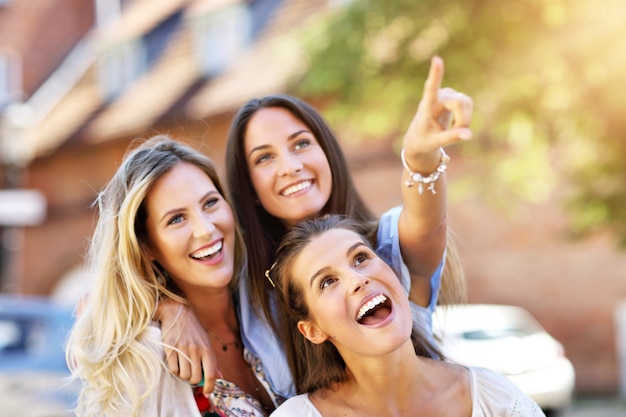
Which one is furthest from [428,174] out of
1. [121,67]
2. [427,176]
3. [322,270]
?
[121,67]

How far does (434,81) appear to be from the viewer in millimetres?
2311

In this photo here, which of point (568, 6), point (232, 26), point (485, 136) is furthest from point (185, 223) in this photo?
point (232, 26)

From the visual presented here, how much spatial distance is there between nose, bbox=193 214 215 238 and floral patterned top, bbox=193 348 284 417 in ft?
1.70

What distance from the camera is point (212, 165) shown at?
3432 millimetres

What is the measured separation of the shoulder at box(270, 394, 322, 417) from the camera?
9.05 feet

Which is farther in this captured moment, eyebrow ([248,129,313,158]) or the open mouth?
eyebrow ([248,129,313,158])

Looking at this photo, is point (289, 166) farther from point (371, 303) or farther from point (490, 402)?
point (490, 402)

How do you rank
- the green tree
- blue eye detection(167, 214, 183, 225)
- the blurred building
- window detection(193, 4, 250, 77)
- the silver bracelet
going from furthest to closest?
window detection(193, 4, 250, 77), the blurred building, the green tree, blue eye detection(167, 214, 183, 225), the silver bracelet

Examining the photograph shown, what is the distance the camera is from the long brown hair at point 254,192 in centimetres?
346

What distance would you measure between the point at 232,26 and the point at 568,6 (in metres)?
10.3

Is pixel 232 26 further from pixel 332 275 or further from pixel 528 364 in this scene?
pixel 332 275

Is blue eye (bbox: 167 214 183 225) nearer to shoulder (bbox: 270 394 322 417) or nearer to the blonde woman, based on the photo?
the blonde woman

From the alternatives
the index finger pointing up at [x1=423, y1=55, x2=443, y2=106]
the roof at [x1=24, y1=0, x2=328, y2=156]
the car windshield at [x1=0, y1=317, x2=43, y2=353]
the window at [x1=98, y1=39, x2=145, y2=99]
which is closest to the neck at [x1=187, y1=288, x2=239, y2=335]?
the index finger pointing up at [x1=423, y1=55, x2=443, y2=106]

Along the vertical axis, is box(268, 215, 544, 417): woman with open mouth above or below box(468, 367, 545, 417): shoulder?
above
